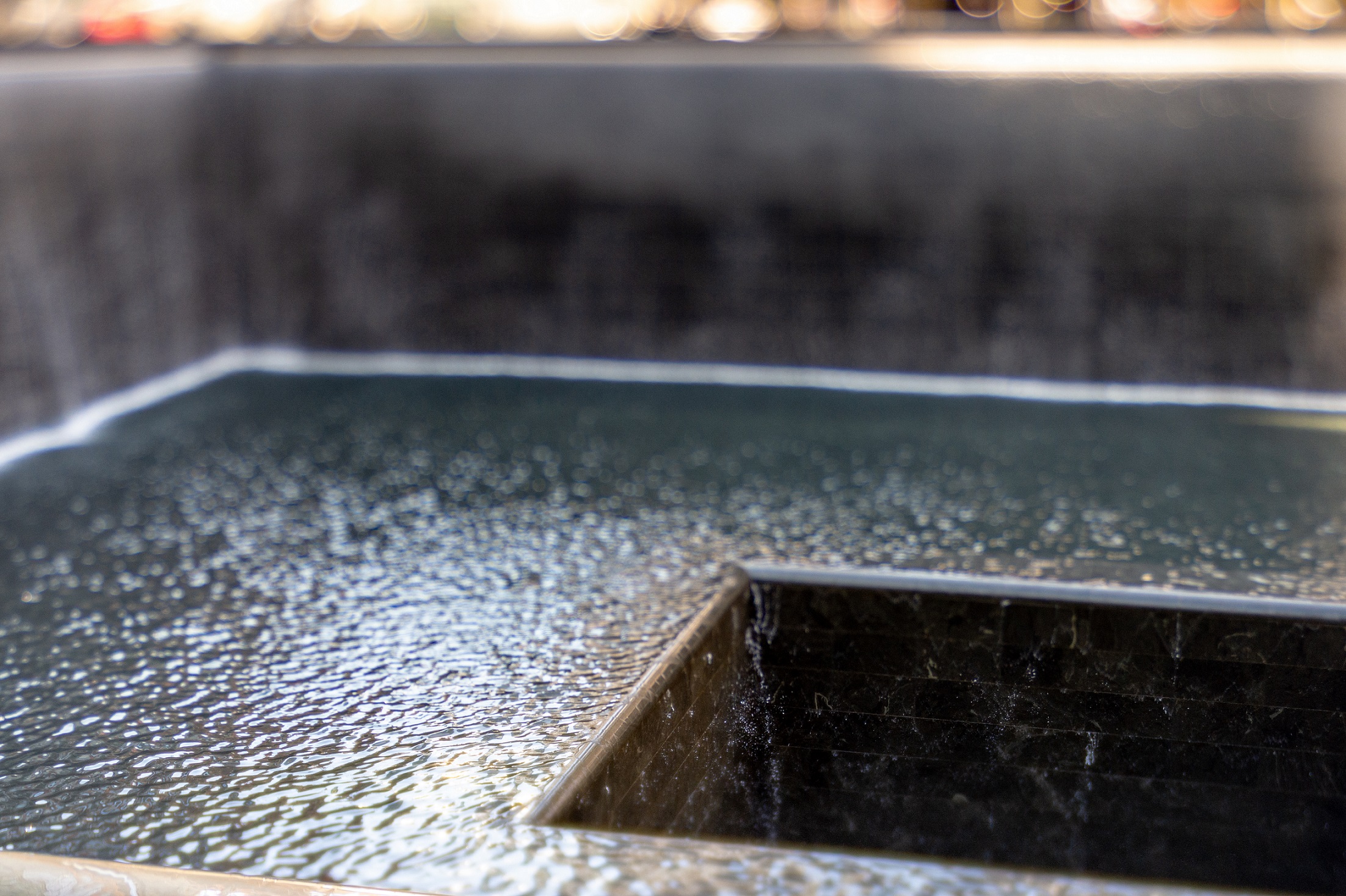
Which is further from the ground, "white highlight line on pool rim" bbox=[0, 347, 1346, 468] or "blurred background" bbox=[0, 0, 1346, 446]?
"blurred background" bbox=[0, 0, 1346, 446]

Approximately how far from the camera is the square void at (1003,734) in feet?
4.17

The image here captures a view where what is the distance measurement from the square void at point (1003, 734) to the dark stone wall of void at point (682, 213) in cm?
149

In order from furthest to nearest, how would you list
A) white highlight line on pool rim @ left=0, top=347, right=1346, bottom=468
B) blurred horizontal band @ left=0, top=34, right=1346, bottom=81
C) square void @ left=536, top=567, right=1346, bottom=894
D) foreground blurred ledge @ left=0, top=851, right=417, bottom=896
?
1. white highlight line on pool rim @ left=0, top=347, right=1346, bottom=468
2. blurred horizontal band @ left=0, top=34, right=1346, bottom=81
3. square void @ left=536, top=567, right=1346, bottom=894
4. foreground blurred ledge @ left=0, top=851, right=417, bottom=896

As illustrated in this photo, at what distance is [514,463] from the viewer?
89.1 inches

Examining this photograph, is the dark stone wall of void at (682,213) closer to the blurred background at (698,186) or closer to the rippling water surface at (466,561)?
the blurred background at (698,186)

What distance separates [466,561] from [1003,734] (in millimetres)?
728

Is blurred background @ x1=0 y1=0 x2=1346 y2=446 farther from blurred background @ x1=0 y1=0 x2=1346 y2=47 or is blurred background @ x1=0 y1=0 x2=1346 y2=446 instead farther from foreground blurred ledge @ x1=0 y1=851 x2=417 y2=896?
foreground blurred ledge @ x1=0 y1=851 x2=417 y2=896

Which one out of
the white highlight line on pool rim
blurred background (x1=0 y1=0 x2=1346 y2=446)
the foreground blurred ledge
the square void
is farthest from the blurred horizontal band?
the foreground blurred ledge

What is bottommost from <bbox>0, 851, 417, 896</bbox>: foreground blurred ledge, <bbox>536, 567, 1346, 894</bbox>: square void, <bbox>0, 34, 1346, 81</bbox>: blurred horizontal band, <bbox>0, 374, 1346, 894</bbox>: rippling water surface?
<bbox>536, 567, 1346, 894</bbox>: square void

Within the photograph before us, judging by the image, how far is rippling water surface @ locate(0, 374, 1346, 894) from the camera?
0.99m

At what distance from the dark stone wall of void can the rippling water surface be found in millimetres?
193

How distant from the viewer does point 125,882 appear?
3.00 ft

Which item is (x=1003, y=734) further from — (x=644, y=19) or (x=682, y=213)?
(x=644, y=19)

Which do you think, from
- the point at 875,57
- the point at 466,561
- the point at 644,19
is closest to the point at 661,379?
the point at 875,57
